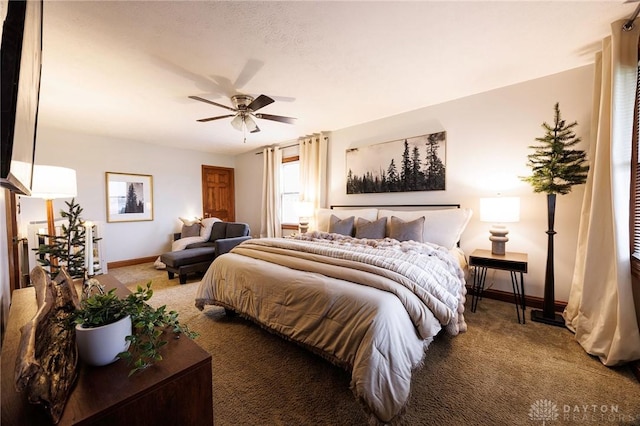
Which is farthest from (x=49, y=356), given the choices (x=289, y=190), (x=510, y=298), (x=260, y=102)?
(x=289, y=190)

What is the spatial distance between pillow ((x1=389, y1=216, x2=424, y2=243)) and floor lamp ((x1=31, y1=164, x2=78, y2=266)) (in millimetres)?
2789

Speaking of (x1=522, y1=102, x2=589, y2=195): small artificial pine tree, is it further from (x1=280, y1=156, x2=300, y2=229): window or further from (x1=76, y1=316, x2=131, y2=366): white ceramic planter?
(x1=280, y1=156, x2=300, y2=229): window

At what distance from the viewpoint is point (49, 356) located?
0.70m

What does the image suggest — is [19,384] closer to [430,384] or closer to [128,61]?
[430,384]

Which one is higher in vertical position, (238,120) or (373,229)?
(238,120)

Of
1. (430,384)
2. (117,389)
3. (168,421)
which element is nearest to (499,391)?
(430,384)

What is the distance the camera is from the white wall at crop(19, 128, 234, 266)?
408 centimetres

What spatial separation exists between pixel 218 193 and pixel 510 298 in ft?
19.7

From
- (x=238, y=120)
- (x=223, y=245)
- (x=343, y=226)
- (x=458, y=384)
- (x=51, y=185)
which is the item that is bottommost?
(x=458, y=384)

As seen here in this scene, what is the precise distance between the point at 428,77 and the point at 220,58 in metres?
2.05

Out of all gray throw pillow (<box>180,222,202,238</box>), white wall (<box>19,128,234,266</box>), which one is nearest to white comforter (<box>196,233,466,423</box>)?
gray throw pillow (<box>180,222,202,238</box>)

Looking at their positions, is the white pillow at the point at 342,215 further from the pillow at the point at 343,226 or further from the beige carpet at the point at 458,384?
the beige carpet at the point at 458,384

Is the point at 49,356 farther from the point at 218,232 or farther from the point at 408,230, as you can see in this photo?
the point at 218,232

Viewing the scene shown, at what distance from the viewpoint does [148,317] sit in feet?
2.85
